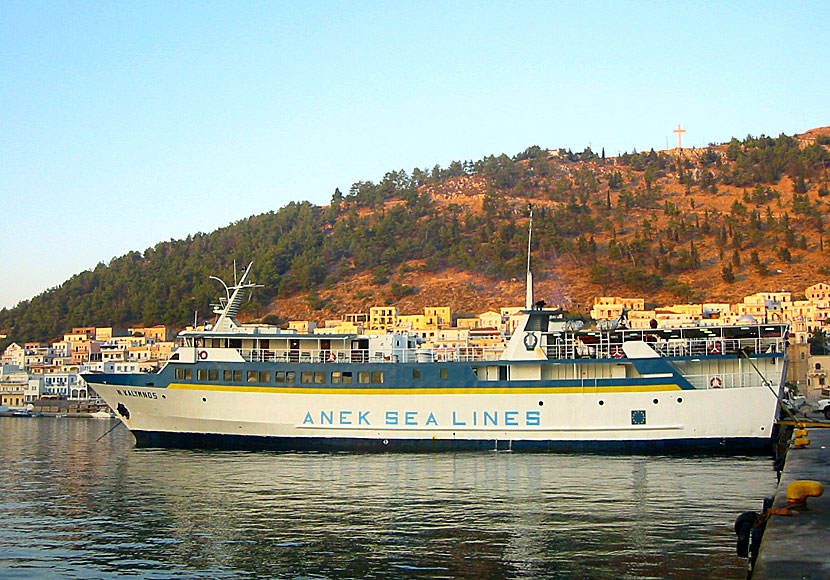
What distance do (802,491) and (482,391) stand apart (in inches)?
766

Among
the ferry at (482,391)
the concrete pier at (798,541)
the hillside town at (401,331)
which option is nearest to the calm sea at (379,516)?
the ferry at (482,391)

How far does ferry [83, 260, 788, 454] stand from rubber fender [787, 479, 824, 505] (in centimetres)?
1782

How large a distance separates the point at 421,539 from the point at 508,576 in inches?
128

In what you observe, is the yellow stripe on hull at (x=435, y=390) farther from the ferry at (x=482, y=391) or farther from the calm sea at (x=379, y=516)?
the calm sea at (x=379, y=516)

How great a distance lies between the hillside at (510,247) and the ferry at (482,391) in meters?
67.5

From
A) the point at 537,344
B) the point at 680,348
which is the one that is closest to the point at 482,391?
the point at 537,344

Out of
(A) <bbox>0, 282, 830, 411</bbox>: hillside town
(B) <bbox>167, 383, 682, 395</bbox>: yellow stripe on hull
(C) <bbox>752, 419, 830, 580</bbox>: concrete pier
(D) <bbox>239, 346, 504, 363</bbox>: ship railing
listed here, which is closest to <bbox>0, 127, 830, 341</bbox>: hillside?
(A) <bbox>0, 282, 830, 411</bbox>: hillside town

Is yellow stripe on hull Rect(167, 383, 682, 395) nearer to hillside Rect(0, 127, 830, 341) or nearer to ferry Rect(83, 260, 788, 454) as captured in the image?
ferry Rect(83, 260, 788, 454)

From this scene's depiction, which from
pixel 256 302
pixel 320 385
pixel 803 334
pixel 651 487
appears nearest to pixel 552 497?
pixel 651 487

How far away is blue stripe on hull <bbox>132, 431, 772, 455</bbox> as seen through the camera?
31547 millimetres

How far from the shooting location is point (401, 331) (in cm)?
7450

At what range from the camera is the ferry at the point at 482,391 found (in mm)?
31859

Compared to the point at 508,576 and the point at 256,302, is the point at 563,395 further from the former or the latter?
the point at 256,302

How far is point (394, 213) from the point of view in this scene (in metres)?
138
